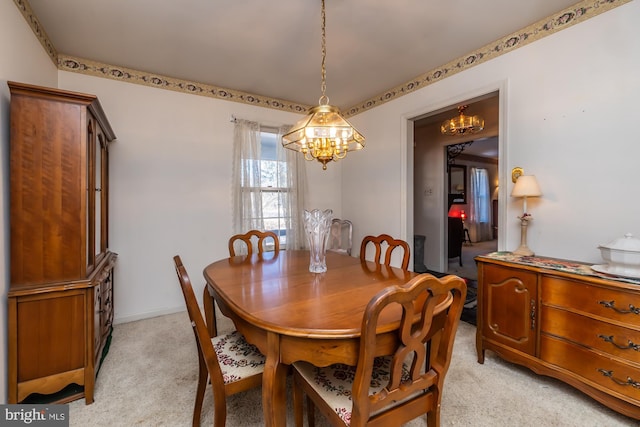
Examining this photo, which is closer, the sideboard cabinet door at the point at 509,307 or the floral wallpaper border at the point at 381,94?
the sideboard cabinet door at the point at 509,307

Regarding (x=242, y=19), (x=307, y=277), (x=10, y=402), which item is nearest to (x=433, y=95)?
(x=242, y=19)

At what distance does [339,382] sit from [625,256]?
1.69 meters

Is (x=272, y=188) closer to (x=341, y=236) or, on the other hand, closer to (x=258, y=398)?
(x=341, y=236)

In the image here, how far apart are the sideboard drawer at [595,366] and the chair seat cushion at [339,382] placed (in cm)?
116

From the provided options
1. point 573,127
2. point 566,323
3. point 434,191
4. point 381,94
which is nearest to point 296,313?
point 566,323

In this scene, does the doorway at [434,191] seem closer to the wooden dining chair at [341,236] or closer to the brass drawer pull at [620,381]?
the wooden dining chair at [341,236]

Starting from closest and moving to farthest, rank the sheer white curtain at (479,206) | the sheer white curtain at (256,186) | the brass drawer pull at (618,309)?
the brass drawer pull at (618,309) < the sheer white curtain at (256,186) < the sheer white curtain at (479,206)

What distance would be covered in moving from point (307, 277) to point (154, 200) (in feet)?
7.12

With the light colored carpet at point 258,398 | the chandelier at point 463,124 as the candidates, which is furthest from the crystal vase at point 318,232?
the chandelier at point 463,124

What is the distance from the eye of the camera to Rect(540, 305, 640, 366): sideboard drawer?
1428mm

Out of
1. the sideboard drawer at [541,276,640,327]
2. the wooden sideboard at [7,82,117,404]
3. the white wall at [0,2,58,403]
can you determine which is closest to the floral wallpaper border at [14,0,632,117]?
the white wall at [0,2,58,403]

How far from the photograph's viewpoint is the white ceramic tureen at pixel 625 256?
148 cm

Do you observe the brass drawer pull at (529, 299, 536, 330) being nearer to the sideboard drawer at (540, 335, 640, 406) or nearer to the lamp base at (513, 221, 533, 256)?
the sideboard drawer at (540, 335, 640, 406)

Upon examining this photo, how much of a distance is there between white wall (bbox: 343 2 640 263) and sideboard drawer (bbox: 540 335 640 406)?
2.22ft
